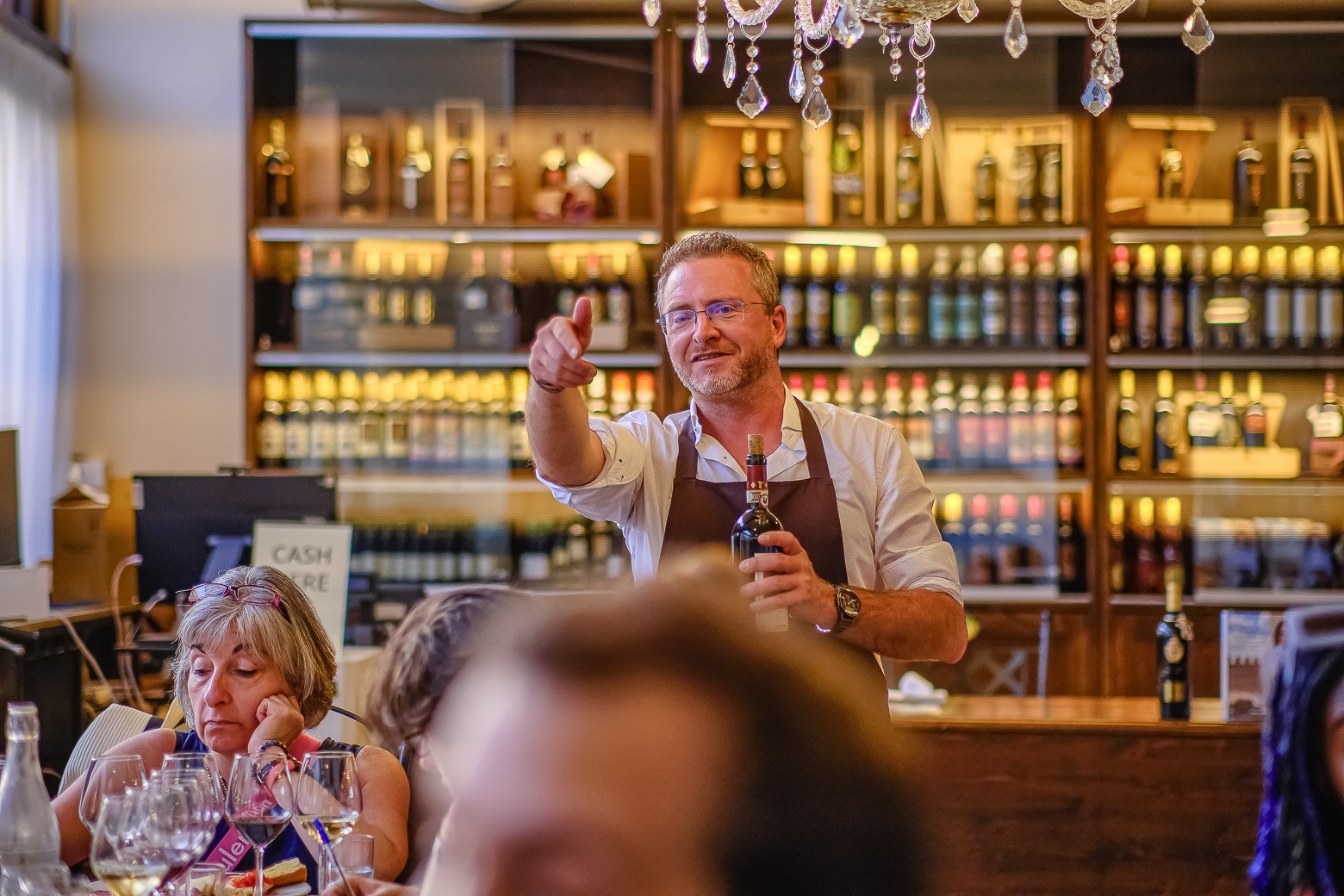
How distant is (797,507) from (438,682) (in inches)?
44.5

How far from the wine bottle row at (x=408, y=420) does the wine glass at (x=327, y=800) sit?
3.03m

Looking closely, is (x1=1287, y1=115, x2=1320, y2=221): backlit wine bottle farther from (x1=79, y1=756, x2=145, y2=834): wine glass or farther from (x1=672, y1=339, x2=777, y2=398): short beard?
(x1=79, y1=756, x2=145, y2=834): wine glass

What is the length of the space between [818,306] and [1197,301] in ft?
4.20

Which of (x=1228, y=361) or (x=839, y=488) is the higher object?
(x=1228, y=361)

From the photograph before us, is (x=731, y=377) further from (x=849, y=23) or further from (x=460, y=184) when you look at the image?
(x=460, y=184)

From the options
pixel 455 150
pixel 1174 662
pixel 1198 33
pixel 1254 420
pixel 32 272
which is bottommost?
pixel 1174 662

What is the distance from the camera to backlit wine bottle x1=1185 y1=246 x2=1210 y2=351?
4461mm

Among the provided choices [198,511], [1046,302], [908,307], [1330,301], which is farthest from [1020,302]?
[198,511]

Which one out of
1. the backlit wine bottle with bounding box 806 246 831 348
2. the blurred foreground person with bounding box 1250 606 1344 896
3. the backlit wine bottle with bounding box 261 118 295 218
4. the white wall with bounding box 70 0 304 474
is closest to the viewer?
the blurred foreground person with bounding box 1250 606 1344 896

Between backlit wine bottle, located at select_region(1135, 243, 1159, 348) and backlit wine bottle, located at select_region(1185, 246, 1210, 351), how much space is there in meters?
0.11

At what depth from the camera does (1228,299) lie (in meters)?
4.47

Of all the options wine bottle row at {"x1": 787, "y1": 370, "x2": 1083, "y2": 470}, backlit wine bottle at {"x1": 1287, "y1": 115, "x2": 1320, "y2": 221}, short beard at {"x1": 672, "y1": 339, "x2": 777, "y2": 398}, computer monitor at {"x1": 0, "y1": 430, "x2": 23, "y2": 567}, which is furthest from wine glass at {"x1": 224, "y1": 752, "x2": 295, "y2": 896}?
backlit wine bottle at {"x1": 1287, "y1": 115, "x2": 1320, "y2": 221}

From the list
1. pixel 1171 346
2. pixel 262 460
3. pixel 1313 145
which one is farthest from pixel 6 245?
pixel 1313 145

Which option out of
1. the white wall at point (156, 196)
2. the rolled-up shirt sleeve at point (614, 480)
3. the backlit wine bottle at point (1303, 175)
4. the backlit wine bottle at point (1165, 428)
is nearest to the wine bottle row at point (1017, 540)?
the backlit wine bottle at point (1165, 428)
